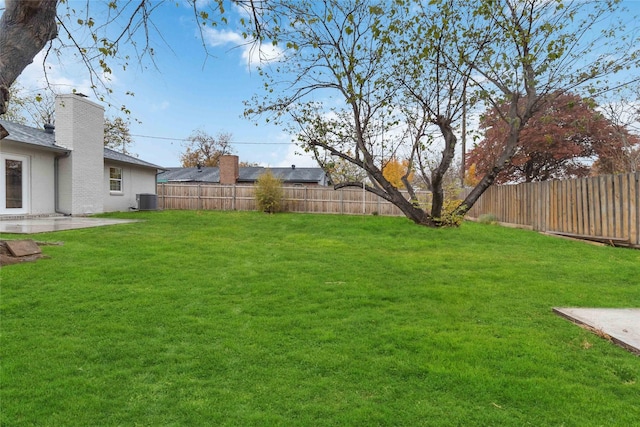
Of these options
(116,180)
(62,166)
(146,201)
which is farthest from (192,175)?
(62,166)

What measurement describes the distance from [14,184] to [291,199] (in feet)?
37.2

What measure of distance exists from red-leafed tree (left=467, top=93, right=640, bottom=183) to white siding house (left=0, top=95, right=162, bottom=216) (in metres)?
15.4

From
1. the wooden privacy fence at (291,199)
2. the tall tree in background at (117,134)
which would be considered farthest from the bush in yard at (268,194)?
the tall tree in background at (117,134)

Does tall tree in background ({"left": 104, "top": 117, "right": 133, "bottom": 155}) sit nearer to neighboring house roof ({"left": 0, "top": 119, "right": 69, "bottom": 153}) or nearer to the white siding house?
the white siding house

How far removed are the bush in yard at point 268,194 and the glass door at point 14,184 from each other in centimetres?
900

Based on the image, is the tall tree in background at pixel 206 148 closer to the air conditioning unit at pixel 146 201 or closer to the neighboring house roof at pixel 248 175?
the neighboring house roof at pixel 248 175

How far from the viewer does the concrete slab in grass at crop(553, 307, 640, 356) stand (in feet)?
9.79

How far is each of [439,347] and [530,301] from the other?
1.94 metres

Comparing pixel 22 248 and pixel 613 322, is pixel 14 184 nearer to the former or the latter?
pixel 22 248

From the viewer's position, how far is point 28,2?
118 inches

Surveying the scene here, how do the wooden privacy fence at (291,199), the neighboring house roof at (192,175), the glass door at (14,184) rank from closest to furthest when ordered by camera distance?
the glass door at (14,184), the wooden privacy fence at (291,199), the neighboring house roof at (192,175)

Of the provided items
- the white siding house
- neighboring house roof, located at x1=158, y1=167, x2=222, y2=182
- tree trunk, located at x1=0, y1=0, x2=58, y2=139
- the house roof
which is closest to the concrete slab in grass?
tree trunk, located at x1=0, y1=0, x2=58, y2=139

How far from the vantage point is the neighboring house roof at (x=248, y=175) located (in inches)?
1200

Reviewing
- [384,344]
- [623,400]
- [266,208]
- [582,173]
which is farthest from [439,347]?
[582,173]
